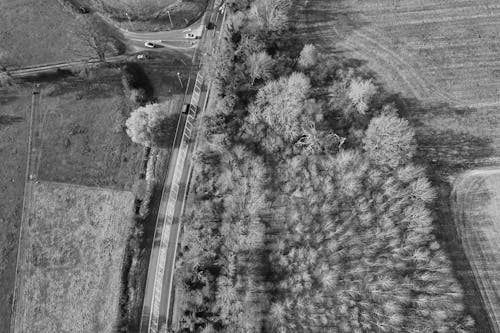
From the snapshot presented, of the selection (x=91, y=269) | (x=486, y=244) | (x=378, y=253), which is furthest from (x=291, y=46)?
(x=91, y=269)

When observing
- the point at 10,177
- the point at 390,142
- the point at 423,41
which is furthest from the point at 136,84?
the point at 423,41

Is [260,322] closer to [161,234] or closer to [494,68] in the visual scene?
[161,234]

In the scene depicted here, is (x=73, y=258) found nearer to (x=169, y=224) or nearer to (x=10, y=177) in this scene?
(x=169, y=224)

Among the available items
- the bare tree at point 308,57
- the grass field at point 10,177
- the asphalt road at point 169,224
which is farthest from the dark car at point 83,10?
the bare tree at point 308,57

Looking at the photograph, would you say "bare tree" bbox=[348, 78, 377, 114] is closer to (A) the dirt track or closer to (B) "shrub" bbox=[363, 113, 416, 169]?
(B) "shrub" bbox=[363, 113, 416, 169]

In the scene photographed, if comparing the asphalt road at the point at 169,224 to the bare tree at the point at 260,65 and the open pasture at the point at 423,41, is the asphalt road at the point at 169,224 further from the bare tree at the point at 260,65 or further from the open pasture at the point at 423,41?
the open pasture at the point at 423,41

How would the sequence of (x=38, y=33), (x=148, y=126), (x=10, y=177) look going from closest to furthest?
(x=148, y=126) < (x=10, y=177) < (x=38, y=33)

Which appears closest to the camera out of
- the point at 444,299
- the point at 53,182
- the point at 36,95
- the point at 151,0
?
the point at 444,299
